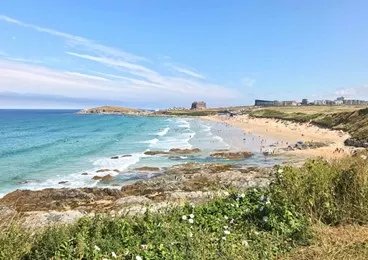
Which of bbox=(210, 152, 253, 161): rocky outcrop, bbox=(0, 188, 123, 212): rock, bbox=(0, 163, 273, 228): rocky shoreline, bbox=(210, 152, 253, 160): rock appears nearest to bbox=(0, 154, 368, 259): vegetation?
bbox=(0, 163, 273, 228): rocky shoreline

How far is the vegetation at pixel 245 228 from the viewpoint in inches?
201

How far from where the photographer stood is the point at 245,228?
5.98 m

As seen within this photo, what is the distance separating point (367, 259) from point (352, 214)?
1490 millimetres

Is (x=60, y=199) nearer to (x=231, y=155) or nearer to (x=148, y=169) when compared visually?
(x=148, y=169)

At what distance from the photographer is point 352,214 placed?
627cm

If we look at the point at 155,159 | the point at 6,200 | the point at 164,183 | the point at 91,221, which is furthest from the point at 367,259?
the point at 155,159

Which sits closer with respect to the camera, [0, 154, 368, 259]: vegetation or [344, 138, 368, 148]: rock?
[0, 154, 368, 259]: vegetation

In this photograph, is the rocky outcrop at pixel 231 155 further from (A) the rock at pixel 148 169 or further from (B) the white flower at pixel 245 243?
(B) the white flower at pixel 245 243

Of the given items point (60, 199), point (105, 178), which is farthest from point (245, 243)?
Result: point (105, 178)

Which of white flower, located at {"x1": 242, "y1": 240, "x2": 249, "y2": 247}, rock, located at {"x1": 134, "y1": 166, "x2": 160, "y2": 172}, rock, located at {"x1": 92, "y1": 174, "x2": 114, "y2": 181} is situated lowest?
rock, located at {"x1": 92, "y1": 174, "x2": 114, "y2": 181}

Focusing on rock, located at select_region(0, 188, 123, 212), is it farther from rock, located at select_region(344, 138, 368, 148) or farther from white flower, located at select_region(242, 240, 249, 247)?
rock, located at select_region(344, 138, 368, 148)

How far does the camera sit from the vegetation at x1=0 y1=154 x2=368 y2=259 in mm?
5102

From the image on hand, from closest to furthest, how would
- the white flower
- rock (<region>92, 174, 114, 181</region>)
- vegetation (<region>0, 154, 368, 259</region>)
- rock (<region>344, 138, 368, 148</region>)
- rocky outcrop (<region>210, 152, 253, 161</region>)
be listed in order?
vegetation (<region>0, 154, 368, 259</region>), the white flower, rock (<region>92, 174, 114, 181</region>), rocky outcrop (<region>210, 152, 253, 161</region>), rock (<region>344, 138, 368, 148</region>)

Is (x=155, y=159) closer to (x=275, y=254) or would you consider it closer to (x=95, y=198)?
(x=95, y=198)
